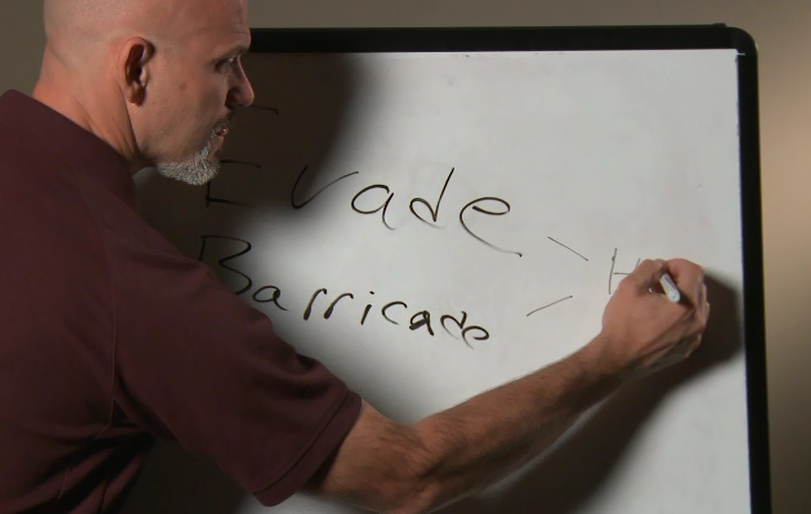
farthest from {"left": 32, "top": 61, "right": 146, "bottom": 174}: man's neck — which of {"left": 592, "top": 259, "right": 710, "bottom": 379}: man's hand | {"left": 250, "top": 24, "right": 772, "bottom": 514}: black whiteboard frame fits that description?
{"left": 592, "top": 259, "right": 710, "bottom": 379}: man's hand

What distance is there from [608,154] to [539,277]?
0.15 m

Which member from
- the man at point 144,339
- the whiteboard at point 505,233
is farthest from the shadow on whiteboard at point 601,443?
the man at point 144,339

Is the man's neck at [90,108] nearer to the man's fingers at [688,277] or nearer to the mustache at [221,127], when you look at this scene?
the mustache at [221,127]

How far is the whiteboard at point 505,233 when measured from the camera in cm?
85

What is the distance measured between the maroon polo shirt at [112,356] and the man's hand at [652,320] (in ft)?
0.96

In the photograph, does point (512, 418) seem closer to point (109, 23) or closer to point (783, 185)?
point (109, 23)

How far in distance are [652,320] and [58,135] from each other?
0.56 metres

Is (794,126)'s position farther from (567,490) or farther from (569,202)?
(567,490)

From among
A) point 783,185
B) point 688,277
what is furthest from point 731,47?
point 783,185

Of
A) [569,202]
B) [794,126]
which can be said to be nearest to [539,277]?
[569,202]

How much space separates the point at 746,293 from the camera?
2.80ft

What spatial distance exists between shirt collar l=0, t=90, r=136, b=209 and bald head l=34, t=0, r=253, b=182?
20 mm

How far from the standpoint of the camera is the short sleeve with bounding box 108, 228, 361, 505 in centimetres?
61

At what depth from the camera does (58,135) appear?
0.67 m
